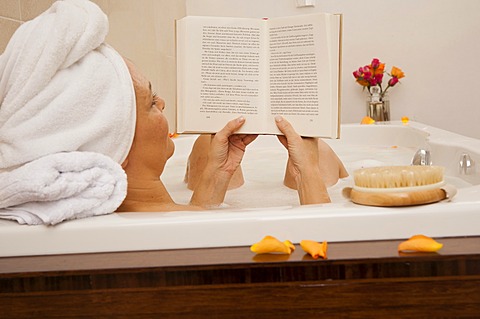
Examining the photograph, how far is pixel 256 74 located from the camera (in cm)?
139

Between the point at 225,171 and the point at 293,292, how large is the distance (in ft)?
2.14

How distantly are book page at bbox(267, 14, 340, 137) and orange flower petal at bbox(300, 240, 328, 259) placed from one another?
0.49m

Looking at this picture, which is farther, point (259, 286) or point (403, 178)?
point (403, 178)

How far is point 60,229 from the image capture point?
0.95 m

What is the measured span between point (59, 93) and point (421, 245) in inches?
26.3

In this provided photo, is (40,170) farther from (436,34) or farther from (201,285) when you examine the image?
(436,34)

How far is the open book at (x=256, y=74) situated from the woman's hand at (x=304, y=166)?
2cm

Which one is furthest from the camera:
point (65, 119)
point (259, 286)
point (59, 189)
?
point (65, 119)

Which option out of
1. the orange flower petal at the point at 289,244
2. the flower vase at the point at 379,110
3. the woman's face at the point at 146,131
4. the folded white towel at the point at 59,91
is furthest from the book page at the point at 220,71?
the flower vase at the point at 379,110

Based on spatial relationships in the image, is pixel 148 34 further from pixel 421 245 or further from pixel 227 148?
pixel 421 245

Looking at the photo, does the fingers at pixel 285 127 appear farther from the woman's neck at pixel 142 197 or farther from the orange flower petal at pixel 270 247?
the orange flower petal at pixel 270 247

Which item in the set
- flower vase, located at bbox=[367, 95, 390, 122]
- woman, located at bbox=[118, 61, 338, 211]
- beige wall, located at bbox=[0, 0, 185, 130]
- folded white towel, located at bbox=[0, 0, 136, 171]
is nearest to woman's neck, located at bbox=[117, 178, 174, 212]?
woman, located at bbox=[118, 61, 338, 211]

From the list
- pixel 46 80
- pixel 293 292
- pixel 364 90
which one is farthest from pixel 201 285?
pixel 364 90

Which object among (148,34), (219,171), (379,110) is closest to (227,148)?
(219,171)
